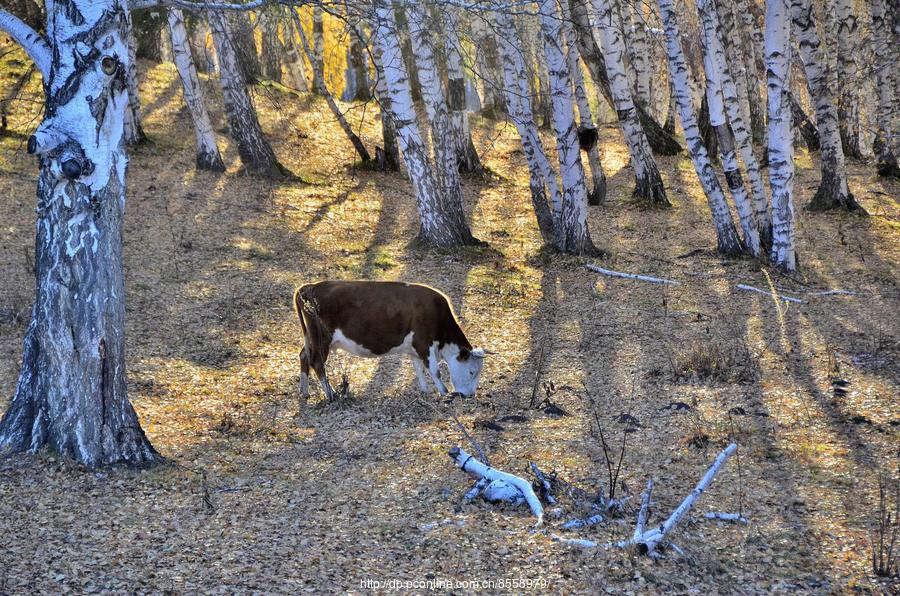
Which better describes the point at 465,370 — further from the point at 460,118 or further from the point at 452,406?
the point at 460,118

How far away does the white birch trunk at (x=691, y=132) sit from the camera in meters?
14.8

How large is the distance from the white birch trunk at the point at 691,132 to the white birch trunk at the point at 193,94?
8616 millimetres

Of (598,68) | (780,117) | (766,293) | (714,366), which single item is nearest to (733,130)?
(780,117)

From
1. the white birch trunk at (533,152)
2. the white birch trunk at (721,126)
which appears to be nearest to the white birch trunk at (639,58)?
the white birch trunk at (533,152)

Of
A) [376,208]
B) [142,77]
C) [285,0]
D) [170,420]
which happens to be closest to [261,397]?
[170,420]

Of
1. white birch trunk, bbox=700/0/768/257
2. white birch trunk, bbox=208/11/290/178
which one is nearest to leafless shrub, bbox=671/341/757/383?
white birch trunk, bbox=700/0/768/257

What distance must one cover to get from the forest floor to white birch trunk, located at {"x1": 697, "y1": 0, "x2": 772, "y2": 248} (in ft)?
2.87

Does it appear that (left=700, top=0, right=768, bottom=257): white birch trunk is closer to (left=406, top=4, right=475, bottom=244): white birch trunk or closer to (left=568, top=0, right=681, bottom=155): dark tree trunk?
(left=568, top=0, right=681, bottom=155): dark tree trunk

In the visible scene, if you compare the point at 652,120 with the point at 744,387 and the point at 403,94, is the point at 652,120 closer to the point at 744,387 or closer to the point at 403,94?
the point at 403,94

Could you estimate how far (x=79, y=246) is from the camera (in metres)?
7.06

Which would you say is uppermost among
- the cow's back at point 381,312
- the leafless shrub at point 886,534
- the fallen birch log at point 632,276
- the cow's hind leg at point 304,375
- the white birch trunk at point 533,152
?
the white birch trunk at point 533,152

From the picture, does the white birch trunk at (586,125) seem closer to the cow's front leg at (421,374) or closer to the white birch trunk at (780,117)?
the white birch trunk at (780,117)

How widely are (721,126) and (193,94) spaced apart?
32.9 feet

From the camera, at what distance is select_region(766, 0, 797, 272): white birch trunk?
1370 centimetres
